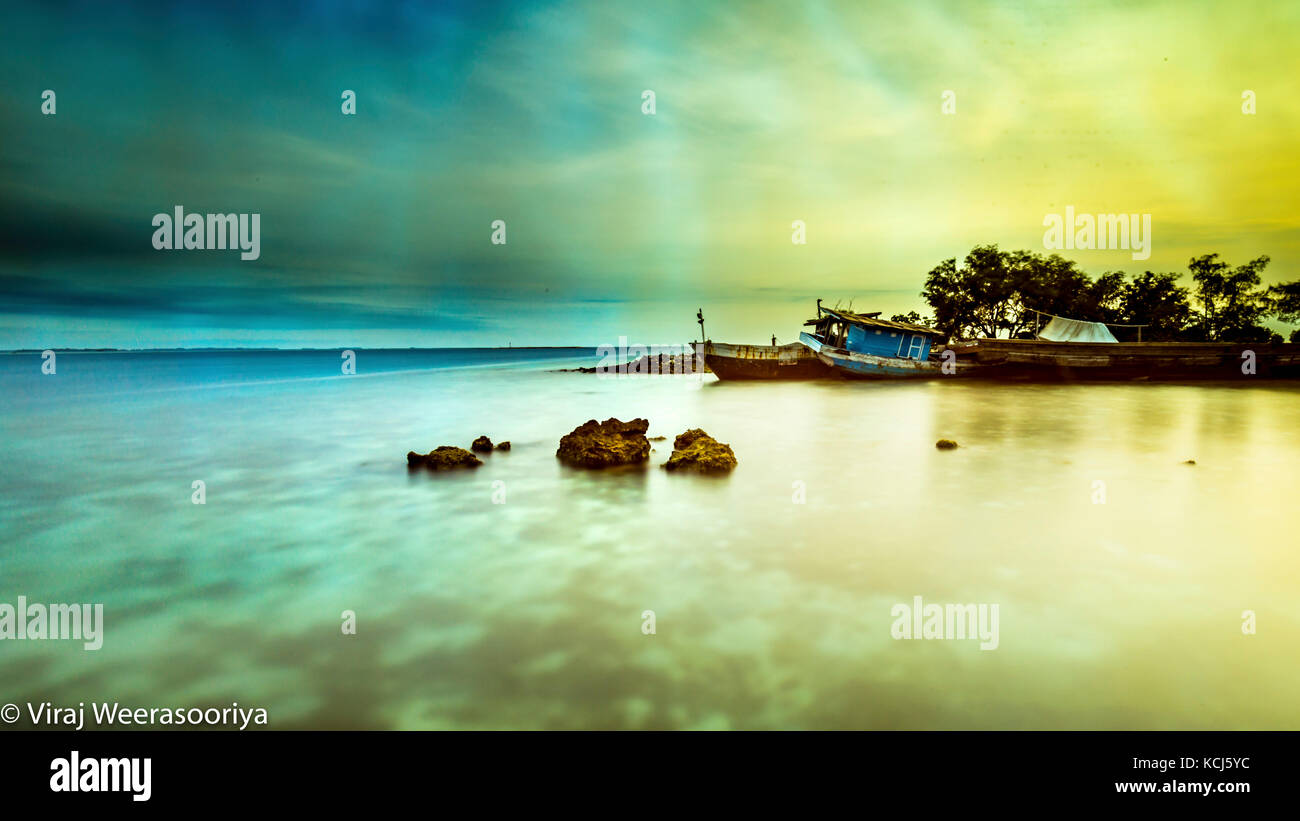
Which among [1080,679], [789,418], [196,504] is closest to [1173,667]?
[1080,679]

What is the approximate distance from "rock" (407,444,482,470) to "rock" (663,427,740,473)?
3.65 meters

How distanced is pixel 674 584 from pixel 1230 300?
48.9 meters

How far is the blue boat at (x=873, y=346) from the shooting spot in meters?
33.7

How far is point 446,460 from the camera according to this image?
11.1 m

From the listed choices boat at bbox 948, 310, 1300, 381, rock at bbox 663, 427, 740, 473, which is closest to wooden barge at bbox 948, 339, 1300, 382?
boat at bbox 948, 310, 1300, 381

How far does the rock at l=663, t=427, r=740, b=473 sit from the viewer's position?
1055cm

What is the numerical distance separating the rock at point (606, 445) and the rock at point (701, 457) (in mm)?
764

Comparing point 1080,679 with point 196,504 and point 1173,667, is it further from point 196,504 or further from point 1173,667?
point 196,504

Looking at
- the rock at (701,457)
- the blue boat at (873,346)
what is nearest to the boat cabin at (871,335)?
the blue boat at (873,346)

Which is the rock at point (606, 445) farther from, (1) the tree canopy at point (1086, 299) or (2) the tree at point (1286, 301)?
(2) the tree at point (1286, 301)

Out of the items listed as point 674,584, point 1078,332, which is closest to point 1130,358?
point 1078,332

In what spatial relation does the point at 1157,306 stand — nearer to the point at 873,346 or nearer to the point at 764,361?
the point at 873,346

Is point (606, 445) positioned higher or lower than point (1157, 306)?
lower
